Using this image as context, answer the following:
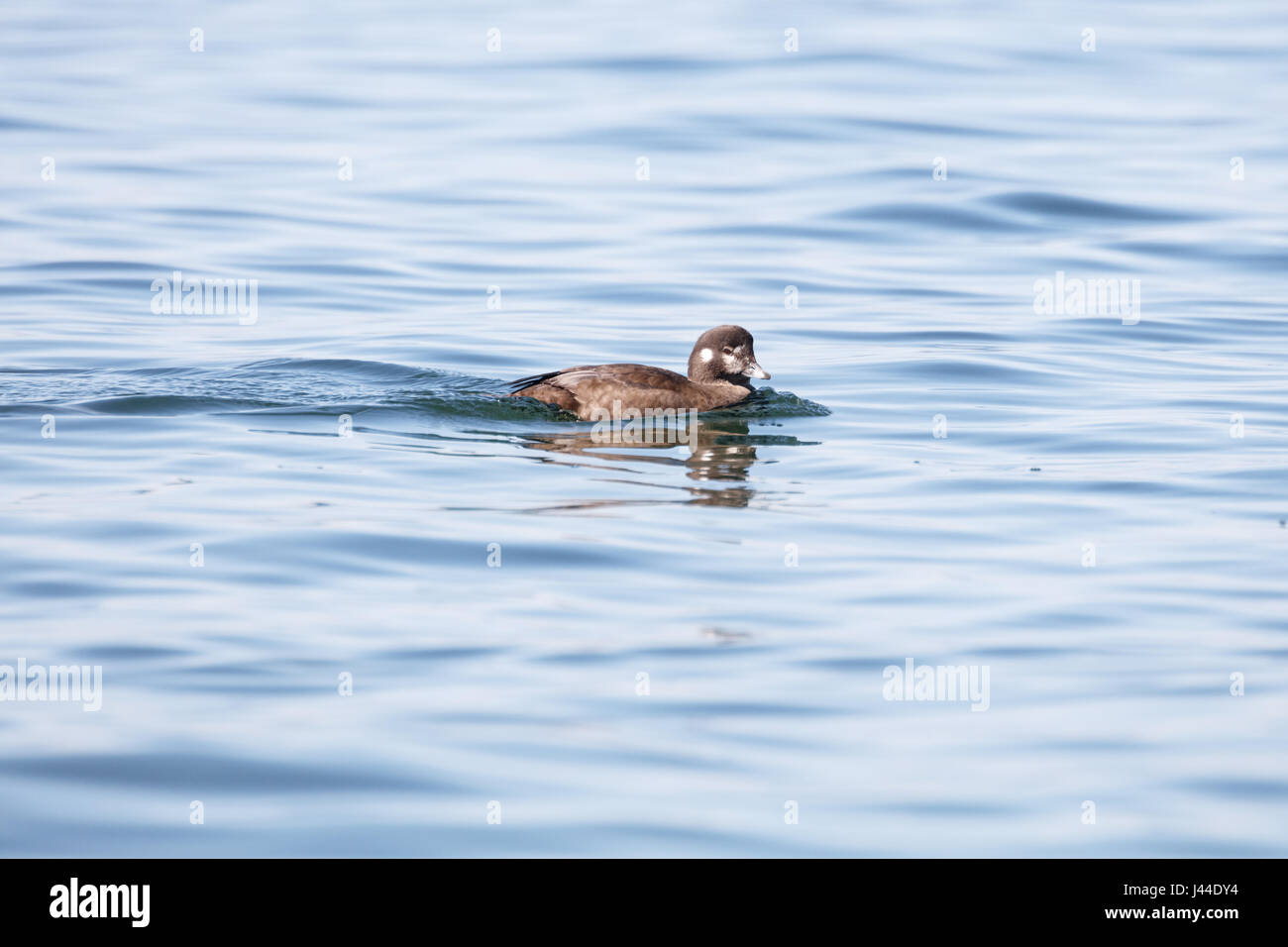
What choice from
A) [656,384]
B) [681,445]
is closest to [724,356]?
[656,384]

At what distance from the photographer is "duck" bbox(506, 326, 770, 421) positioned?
1366cm

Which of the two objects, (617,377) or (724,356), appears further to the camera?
(724,356)

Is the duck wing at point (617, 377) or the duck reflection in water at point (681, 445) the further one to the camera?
the duck wing at point (617, 377)

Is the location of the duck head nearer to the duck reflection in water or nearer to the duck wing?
the duck reflection in water

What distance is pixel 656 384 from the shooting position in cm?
1379

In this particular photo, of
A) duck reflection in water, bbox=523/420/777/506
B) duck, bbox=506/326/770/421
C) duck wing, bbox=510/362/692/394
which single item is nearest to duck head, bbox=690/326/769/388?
duck, bbox=506/326/770/421

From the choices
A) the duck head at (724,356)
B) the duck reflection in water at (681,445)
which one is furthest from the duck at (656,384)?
the duck reflection in water at (681,445)

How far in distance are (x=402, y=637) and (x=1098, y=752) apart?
339 centimetres

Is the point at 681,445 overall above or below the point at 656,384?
below

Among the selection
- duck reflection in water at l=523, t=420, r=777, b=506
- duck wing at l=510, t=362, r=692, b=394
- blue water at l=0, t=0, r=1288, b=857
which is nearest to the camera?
blue water at l=0, t=0, r=1288, b=857

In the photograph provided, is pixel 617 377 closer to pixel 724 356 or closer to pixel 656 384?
pixel 656 384

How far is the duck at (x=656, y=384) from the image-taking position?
1366 cm

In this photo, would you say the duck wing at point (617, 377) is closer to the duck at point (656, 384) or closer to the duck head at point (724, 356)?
the duck at point (656, 384)

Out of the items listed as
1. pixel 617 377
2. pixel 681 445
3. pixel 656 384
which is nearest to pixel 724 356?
pixel 656 384
